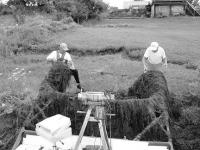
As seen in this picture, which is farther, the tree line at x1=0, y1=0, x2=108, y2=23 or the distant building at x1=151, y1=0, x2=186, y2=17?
the distant building at x1=151, y1=0, x2=186, y2=17

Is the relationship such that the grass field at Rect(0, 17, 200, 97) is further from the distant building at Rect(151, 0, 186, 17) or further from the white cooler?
the distant building at Rect(151, 0, 186, 17)

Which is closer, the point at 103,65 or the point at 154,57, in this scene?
the point at 154,57

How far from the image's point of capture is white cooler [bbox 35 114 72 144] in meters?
3.62

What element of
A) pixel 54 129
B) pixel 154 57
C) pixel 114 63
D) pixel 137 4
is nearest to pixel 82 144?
pixel 54 129

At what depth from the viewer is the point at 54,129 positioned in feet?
11.9

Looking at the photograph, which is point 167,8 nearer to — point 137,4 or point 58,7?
point 58,7

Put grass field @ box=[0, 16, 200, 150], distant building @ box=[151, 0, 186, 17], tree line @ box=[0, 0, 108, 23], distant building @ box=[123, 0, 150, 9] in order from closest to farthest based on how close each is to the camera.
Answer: grass field @ box=[0, 16, 200, 150], tree line @ box=[0, 0, 108, 23], distant building @ box=[151, 0, 186, 17], distant building @ box=[123, 0, 150, 9]

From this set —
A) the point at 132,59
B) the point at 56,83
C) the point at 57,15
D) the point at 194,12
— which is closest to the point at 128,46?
the point at 132,59

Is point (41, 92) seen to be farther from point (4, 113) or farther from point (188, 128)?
point (188, 128)

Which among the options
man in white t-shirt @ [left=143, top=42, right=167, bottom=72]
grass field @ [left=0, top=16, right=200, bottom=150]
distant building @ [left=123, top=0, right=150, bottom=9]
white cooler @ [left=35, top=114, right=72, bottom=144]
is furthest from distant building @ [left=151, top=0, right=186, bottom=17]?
white cooler @ [left=35, top=114, right=72, bottom=144]

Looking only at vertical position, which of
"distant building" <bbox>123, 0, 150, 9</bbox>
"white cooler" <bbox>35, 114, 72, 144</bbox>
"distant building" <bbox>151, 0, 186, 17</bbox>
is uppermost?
"distant building" <bbox>123, 0, 150, 9</bbox>

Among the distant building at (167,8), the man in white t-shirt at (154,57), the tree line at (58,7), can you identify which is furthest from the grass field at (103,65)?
the distant building at (167,8)

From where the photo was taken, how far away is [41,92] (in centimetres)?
557

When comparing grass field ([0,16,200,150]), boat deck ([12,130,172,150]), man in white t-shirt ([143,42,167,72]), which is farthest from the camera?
grass field ([0,16,200,150])
